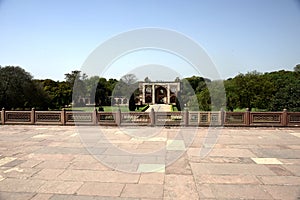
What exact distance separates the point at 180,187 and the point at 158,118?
866 cm

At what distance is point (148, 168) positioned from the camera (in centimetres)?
626

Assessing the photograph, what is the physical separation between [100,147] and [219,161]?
4150 millimetres

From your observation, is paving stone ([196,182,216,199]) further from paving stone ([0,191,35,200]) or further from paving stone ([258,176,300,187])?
paving stone ([0,191,35,200])

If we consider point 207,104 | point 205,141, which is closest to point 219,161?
point 205,141

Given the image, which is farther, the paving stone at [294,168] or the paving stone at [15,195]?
the paving stone at [294,168]

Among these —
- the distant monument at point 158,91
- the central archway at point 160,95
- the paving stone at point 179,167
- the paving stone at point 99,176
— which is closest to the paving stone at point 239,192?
the paving stone at point 179,167

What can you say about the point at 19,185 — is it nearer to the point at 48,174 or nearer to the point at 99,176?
the point at 48,174

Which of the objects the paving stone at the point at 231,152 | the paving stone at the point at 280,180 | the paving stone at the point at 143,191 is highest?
the paving stone at the point at 231,152

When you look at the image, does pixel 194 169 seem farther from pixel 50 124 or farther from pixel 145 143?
pixel 50 124

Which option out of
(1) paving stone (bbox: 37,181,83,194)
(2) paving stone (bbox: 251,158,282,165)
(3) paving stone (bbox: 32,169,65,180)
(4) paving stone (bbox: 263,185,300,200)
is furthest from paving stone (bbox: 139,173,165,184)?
(2) paving stone (bbox: 251,158,282,165)

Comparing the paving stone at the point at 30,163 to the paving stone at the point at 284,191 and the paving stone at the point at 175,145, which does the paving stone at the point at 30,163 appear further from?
the paving stone at the point at 284,191

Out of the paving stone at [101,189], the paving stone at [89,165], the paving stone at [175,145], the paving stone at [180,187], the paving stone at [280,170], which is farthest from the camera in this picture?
the paving stone at [175,145]

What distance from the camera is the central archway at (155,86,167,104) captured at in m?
66.8

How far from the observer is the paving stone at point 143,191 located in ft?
15.2
